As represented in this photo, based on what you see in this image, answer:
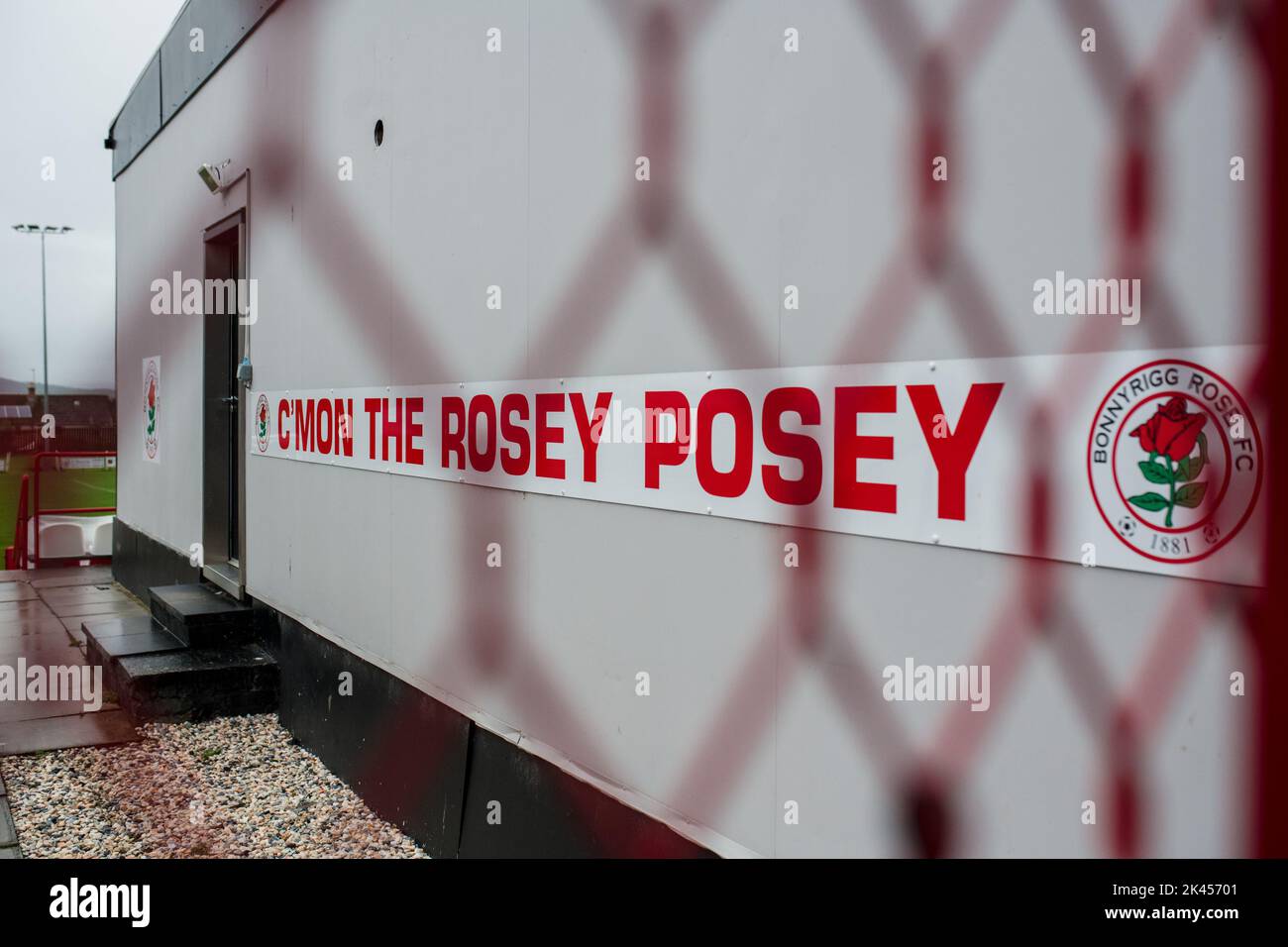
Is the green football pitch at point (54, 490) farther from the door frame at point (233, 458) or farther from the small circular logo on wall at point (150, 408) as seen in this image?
the door frame at point (233, 458)

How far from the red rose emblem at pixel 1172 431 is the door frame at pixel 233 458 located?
17.3 feet

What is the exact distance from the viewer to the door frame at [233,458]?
19.6 feet

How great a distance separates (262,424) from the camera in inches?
224

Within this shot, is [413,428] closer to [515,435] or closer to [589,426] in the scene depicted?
[515,435]

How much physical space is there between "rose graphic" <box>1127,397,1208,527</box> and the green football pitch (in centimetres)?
1439

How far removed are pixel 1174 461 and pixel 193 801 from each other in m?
3.98

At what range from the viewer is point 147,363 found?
848 cm

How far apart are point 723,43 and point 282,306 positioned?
11.5 feet
